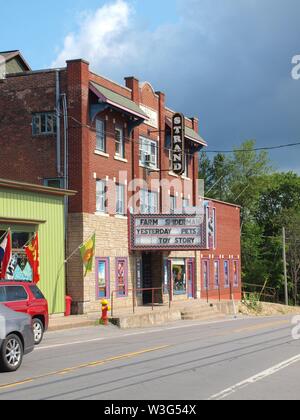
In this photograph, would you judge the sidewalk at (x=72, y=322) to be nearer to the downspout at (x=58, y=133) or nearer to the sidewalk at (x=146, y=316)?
the sidewalk at (x=146, y=316)

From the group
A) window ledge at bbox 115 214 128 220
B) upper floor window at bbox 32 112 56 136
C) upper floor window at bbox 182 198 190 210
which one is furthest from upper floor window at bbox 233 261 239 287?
upper floor window at bbox 32 112 56 136

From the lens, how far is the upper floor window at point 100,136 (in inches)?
1218

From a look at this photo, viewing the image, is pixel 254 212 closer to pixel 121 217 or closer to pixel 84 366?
pixel 121 217

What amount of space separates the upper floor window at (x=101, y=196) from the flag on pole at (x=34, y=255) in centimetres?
574

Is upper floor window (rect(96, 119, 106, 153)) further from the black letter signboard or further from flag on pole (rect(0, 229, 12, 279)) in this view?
flag on pole (rect(0, 229, 12, 279))

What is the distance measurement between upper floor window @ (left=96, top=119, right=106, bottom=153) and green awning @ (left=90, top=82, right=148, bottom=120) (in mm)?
1135

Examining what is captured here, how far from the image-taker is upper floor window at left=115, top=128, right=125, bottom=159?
3294 cm

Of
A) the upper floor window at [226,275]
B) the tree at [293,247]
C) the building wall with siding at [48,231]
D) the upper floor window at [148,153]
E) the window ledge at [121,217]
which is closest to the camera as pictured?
the building wall with siding at [48,231]

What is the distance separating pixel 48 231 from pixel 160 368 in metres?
14.0

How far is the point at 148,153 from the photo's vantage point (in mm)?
36031

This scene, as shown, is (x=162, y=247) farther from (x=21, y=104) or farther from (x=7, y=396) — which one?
(x=7, y=396)

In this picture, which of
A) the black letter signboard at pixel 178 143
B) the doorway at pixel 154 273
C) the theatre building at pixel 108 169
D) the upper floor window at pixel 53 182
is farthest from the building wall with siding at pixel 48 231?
the black letter signboard at pixel 178 143

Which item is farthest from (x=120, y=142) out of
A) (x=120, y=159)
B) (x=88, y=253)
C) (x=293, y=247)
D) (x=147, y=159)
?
(x=293, y=247)
